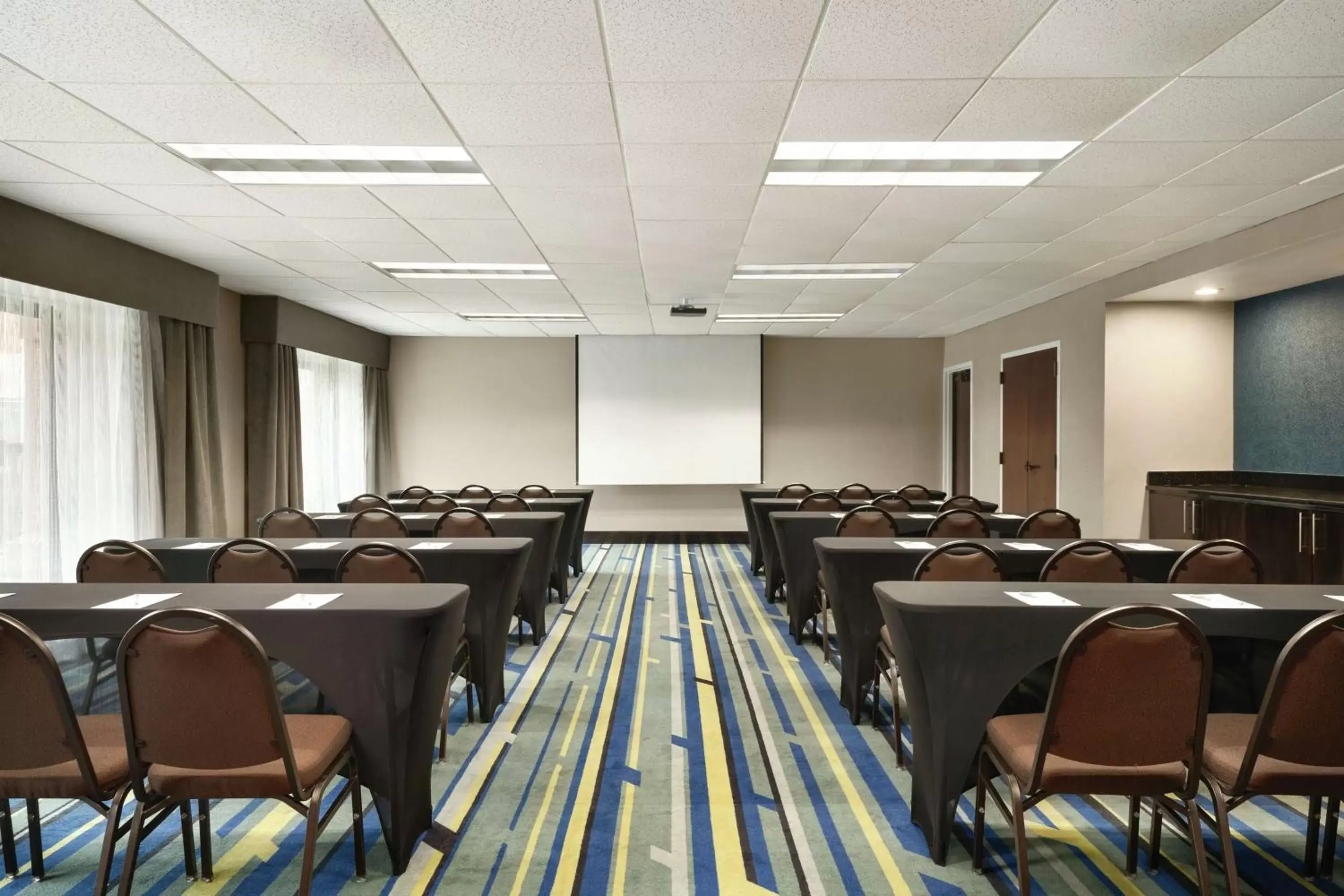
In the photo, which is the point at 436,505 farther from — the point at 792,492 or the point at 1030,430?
the point at 1030,430

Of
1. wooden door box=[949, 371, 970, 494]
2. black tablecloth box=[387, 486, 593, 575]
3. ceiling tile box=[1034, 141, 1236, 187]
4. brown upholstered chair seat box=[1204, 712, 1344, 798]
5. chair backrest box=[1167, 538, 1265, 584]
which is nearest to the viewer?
brown upholstered chair seat box=[1204, 712, 1344, 798]

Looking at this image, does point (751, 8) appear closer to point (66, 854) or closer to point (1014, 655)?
point (1014, 655)

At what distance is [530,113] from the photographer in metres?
3.16

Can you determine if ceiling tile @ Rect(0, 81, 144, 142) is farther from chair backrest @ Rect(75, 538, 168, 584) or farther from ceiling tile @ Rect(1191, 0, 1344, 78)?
ceiling tile @ Rect(1191, 0, 1344, 78)

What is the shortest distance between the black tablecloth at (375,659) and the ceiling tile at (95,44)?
1.89 metres

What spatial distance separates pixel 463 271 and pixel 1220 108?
516 centimetres

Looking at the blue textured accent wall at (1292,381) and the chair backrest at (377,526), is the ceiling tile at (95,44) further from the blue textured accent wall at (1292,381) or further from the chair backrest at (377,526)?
the blue textured accent wall at (1292,381)

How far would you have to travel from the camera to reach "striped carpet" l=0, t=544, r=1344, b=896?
7.72 feet

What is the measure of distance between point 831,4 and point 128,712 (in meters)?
2.85

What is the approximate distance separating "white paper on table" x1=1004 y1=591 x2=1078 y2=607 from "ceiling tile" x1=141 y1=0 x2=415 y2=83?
2.84m

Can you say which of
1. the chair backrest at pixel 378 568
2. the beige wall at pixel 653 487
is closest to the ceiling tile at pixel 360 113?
the chair backrest at pixel 378 568

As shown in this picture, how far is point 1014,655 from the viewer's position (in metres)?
2.42

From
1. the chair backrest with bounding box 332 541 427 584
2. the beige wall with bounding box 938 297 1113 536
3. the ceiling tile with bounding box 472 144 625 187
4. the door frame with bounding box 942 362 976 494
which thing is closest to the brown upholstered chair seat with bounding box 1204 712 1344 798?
the chair backrest with bounding box 332 541 427 584

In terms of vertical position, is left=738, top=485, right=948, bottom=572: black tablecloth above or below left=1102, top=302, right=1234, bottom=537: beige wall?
below
